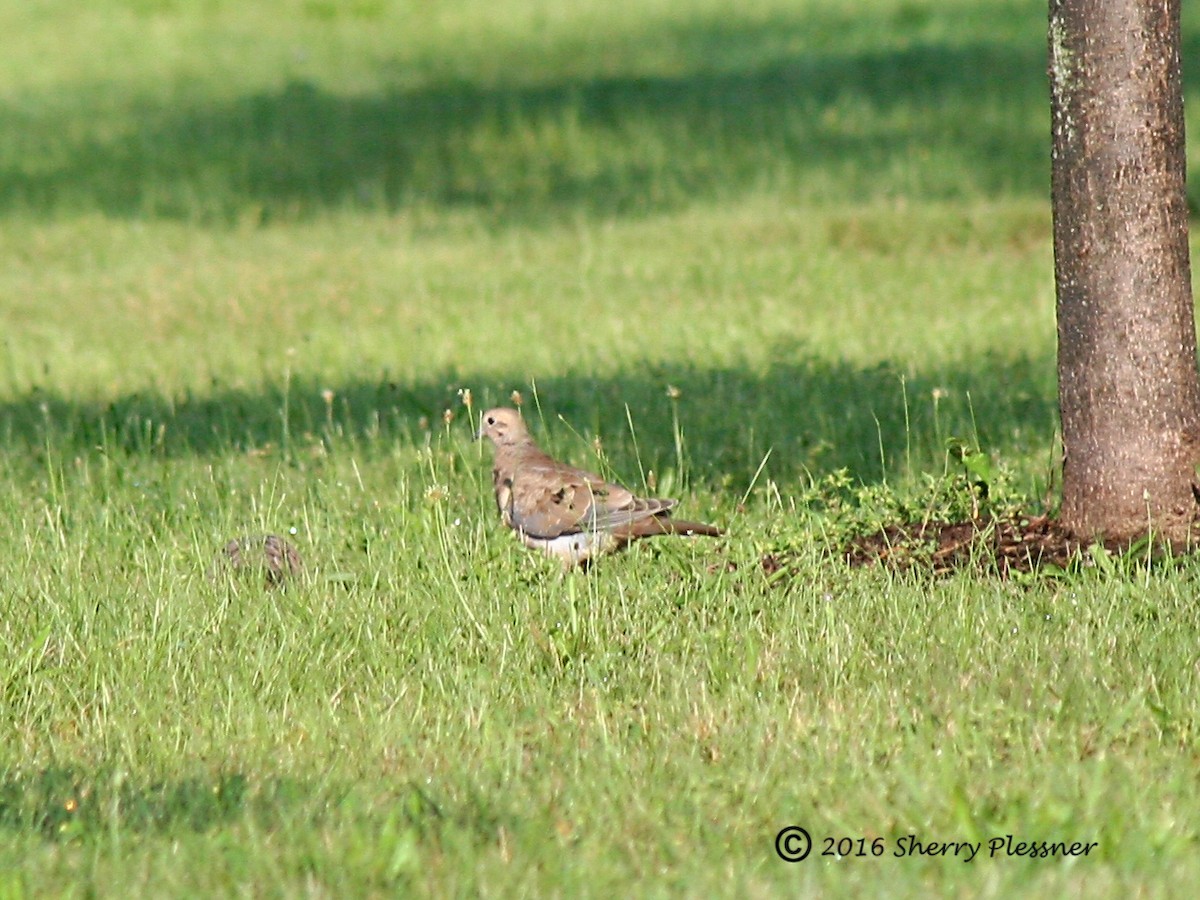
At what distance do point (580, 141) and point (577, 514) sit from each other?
14.0m

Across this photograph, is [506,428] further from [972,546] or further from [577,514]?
[972,546]

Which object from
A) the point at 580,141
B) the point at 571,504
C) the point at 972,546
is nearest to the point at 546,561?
the point at 571,504

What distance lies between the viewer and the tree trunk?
664 centimetres

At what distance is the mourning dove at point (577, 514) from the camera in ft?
22.5

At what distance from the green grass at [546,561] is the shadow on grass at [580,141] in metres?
0.08

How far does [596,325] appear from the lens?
1280cm

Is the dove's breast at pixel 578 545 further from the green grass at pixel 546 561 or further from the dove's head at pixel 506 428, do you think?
the dove's head at pixel 506 428

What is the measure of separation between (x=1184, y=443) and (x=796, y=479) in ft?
6.84

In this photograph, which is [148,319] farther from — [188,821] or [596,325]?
[188,821]

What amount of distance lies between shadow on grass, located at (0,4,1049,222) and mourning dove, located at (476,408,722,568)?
11209mm

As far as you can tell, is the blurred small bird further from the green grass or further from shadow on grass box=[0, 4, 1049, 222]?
shadow on grass box=[0, 4, 1049, 222]

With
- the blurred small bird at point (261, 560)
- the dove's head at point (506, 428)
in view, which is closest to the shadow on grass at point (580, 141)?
the dove's head at point (506, 428)

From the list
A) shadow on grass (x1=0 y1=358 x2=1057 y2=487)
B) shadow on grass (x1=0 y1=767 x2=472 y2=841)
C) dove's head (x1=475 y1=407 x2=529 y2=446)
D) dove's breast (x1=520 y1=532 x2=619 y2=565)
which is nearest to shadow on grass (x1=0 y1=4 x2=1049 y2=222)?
shadow on grass (x1=0 y1=358 x2=1057 y2=487)

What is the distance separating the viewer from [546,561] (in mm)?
6980
